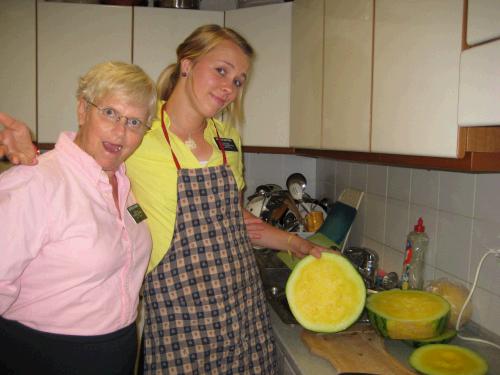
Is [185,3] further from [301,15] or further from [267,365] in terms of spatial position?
[267,365]

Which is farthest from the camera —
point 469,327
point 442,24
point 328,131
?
point 328,131

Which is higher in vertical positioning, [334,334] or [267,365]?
[334,334]

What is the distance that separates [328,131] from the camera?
5.17 feet

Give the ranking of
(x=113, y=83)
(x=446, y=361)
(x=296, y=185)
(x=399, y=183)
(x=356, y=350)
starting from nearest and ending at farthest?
(x=113, y=83) → (x=446, y=361) → (x=356, y=350) → (x=399, y=183) → (x=296, y=185)

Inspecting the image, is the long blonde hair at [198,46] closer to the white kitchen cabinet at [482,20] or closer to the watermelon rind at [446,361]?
the white kitchen cabinet at [482,20]

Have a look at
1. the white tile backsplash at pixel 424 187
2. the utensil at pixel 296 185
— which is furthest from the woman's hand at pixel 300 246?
the utensil at pixel 296 185

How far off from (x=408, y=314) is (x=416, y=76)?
609mm

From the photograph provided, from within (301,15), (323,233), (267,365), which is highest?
(301,15)

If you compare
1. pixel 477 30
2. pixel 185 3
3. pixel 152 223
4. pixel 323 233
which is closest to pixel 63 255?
pixel 152 223

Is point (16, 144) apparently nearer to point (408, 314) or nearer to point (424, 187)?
point (408, 314)

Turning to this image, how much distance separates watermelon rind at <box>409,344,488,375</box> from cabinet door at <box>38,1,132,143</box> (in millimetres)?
1691

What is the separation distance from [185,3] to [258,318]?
1.51 metres

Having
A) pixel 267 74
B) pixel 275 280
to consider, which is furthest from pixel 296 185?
pixel 275 280

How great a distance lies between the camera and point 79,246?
820mm
